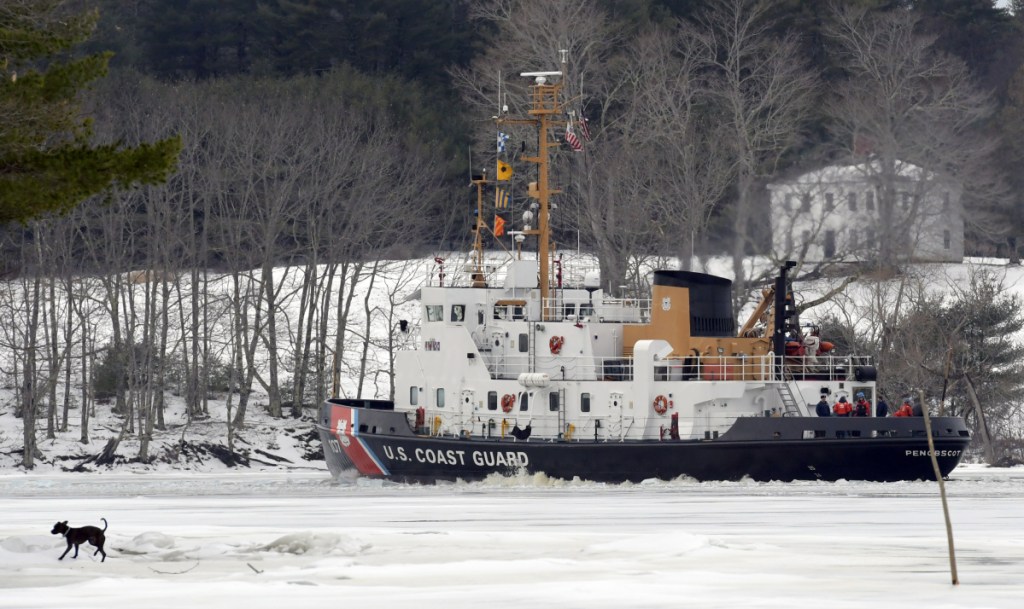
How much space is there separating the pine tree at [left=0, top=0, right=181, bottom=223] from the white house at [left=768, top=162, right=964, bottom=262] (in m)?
30.4

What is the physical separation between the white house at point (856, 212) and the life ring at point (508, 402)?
50.4 ft

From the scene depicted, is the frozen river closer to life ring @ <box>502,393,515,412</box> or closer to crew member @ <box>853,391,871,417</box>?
crew member @ <box>853,391,871,417</box>

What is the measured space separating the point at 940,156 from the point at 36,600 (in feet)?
136

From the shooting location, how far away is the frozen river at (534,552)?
51.5ft

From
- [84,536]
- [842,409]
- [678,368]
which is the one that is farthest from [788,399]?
[84,536]

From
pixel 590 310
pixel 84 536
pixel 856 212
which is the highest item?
pixel 856 212

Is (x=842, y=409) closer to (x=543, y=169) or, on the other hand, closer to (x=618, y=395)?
(x=618, y=395)

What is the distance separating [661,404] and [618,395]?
86 centimetres

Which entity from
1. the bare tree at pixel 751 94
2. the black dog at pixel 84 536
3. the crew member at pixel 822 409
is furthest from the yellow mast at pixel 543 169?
the black dog at pixel 84 536

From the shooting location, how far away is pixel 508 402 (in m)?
33.3

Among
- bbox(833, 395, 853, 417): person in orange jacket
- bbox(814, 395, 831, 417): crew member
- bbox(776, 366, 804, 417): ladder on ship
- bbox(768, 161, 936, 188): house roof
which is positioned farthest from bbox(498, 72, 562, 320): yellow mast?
bbox(768, 161, 936, 188): house roof

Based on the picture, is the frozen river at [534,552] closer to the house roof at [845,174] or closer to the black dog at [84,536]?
the black dog at [84,536]

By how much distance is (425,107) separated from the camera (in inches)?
2181

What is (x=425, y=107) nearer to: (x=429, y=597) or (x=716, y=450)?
(x=716, y=450)
